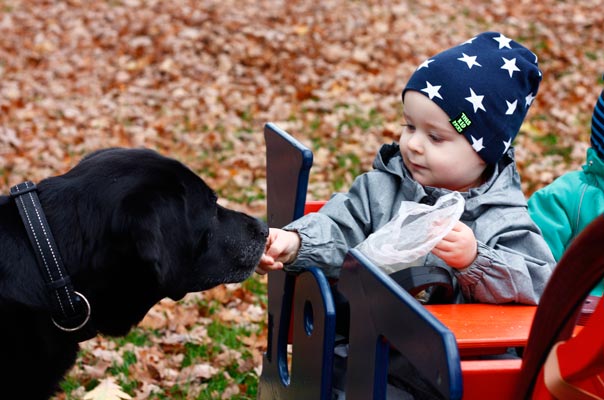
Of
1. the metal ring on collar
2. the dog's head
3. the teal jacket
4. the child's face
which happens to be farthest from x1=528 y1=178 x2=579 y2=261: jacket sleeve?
the metal ring on collar

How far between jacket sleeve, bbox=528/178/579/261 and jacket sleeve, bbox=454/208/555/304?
0.38 m

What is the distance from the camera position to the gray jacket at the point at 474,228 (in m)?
2.63

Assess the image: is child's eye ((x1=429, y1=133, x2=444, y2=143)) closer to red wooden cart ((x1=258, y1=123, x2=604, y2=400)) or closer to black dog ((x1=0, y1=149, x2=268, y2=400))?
red wooden cart ((x1=258, y1=123, x2=604, y2=400))

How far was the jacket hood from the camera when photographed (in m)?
2.87

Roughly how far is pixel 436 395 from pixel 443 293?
467 millimetres

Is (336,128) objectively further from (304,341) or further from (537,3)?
(537,3)

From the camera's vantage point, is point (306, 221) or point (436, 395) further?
point (306, 221)

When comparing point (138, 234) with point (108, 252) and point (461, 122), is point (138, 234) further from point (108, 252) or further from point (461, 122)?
point (461, 122)

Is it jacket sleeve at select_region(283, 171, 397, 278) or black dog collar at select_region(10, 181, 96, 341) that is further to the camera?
jacket sleeve at select_region(283, 171, 397, 278)

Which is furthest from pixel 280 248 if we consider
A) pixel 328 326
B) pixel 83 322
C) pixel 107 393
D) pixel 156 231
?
pixel 107 393

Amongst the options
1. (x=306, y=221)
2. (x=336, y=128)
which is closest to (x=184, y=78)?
(x=336, y=128)

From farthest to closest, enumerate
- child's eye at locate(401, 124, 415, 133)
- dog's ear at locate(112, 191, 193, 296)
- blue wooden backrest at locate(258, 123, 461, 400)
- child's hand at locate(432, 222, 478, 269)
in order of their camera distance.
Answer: child's eye at locate(401, 124, 415, 133), child's hand at locate(432, 222, 478, 269), dog's ear at locate(112, 191, 193, 296), blue wooden backrest at locate(258, 123, 461, 400)

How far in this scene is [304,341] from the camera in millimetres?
2787

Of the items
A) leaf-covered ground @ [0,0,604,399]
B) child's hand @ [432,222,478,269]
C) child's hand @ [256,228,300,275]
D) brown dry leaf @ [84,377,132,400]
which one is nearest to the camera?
child's hand @ [432,222,478,269]
